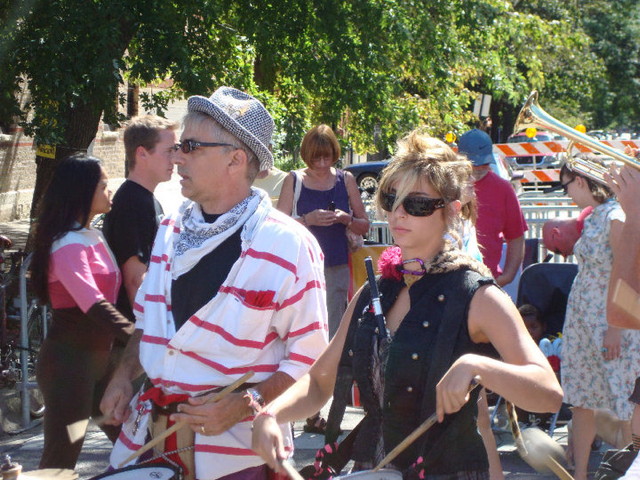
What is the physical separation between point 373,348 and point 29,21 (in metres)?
7.84

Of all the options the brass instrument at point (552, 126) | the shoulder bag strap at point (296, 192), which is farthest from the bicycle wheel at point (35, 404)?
the brass instrument at point (552, 126)

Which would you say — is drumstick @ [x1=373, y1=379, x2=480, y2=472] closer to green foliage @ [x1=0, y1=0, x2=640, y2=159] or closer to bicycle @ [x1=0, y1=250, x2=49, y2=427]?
bicycle @ [x1=0, y1=250, x2=49, y2=427]

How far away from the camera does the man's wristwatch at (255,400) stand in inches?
110

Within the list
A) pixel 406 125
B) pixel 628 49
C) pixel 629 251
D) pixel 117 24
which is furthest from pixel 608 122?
pixel 629 251

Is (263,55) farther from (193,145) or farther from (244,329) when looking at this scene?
(244,329)

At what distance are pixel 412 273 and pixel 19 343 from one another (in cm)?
496

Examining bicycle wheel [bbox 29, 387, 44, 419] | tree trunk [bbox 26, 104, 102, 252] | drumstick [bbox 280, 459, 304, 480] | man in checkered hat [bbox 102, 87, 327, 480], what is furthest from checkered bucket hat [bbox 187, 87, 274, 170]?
tree trunk [bbox 26, 104, 102, 252]

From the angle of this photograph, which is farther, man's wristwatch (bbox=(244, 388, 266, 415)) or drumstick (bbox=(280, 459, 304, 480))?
man's wristwatch (bbox=(244, 388, 266, 415))

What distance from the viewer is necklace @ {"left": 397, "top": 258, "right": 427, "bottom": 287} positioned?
8.54 feet

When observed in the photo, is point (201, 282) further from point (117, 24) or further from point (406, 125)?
point (406, 125)

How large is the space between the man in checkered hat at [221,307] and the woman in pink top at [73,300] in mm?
838

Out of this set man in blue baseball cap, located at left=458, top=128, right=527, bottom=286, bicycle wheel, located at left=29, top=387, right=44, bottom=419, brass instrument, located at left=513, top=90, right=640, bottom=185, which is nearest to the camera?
brass instrument, located at left=513, top=90, right=640, bottom=185

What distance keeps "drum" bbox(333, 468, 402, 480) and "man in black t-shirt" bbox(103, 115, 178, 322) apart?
221 centimetres

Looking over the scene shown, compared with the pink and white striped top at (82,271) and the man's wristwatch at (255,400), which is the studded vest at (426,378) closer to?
the man's wristwatch at (255,400)
